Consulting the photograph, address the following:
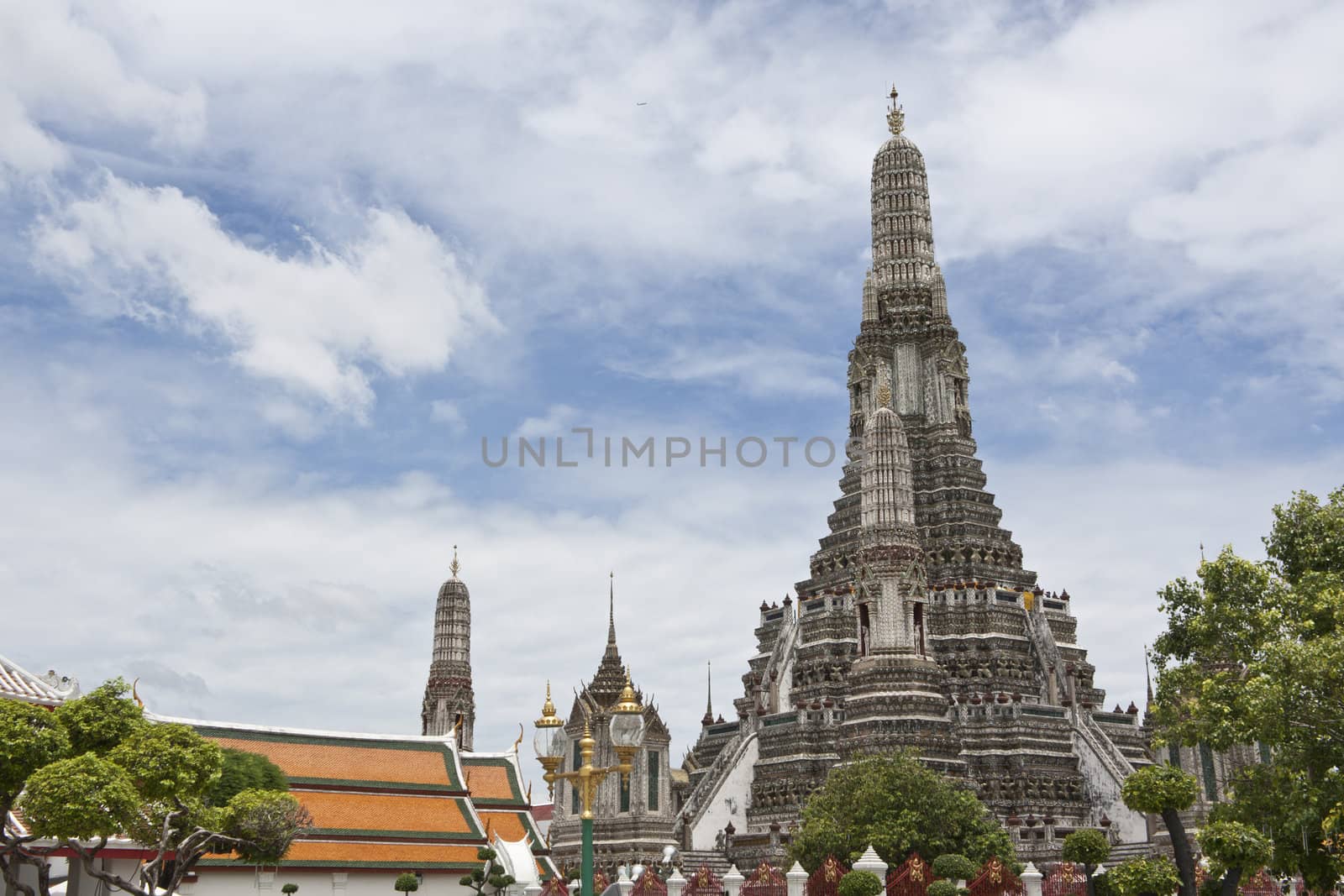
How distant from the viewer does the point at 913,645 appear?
48.3 metres

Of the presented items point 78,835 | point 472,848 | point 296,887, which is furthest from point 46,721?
point 472,848

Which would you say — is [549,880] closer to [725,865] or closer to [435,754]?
[435,754]

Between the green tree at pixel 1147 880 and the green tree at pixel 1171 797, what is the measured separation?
0.81 ft

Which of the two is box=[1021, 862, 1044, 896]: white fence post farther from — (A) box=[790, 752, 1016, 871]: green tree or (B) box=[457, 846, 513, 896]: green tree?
(B) box=[457, 846, 513, 896]: green tree

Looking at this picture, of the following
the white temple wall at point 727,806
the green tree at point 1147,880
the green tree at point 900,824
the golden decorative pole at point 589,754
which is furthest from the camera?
the white temple wall at point 727,806

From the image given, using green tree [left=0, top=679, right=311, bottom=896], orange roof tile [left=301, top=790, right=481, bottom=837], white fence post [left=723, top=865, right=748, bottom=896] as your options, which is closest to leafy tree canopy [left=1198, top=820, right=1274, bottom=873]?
white fence post [left=723, top=865, right=748, bottom=896]

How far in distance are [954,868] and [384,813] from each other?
14703mm

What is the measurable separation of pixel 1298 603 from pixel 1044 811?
71.6 ft

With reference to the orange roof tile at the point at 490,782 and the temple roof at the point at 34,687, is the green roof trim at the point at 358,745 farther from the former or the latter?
the temple roof at the point at 34,687

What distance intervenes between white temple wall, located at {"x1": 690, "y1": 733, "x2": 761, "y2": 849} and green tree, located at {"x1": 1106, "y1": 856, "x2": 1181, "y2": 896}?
25495mm

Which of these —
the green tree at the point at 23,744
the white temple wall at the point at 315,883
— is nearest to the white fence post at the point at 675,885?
the white temple wall at the point at 315,883

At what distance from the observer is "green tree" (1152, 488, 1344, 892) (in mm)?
26250

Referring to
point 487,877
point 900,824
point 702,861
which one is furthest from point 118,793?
point 702,861

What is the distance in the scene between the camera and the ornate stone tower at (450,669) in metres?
71.2
